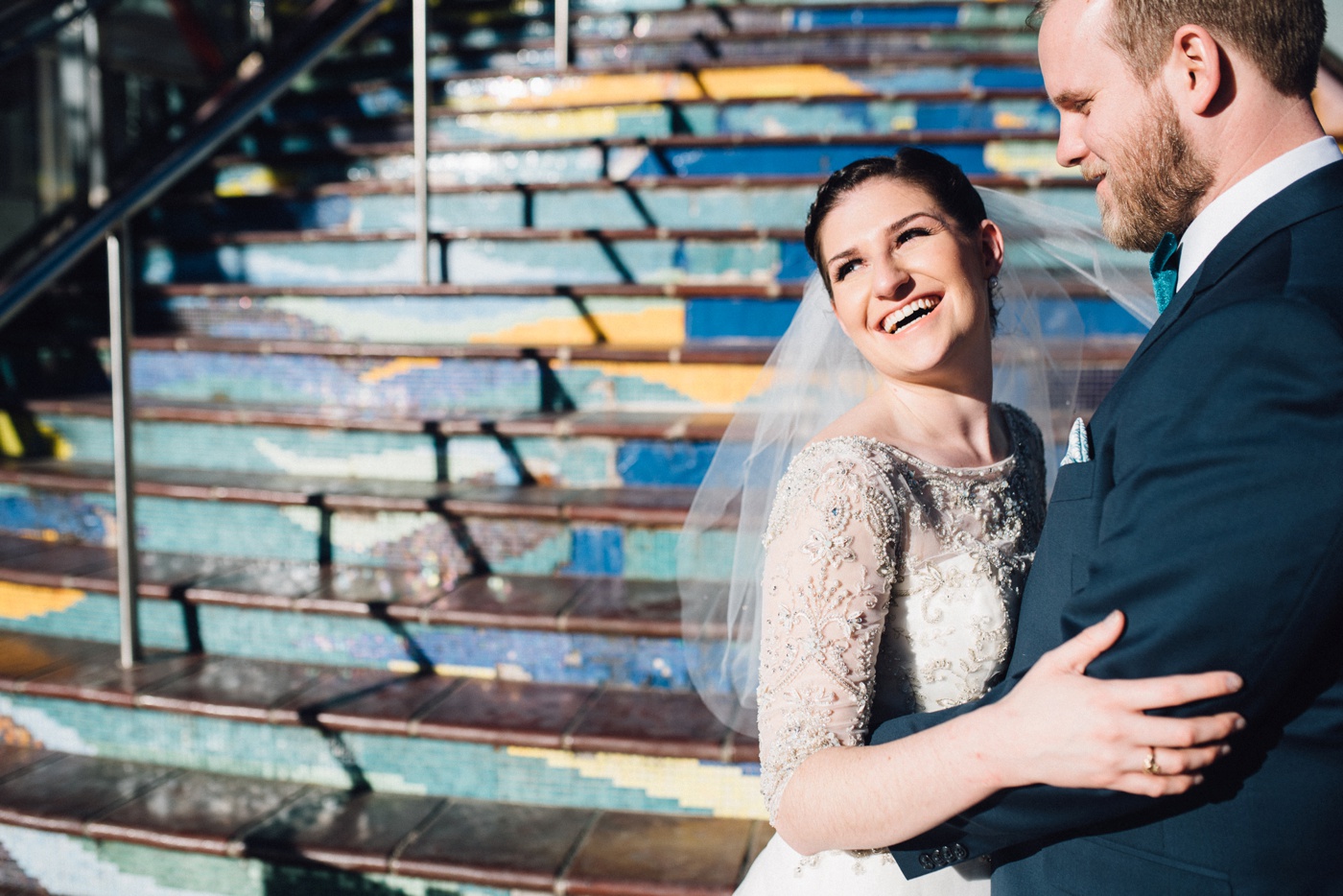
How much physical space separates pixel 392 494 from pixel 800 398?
5.20 feet

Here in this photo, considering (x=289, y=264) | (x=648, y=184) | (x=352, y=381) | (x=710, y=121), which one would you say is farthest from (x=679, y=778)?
(x=710, y=121)

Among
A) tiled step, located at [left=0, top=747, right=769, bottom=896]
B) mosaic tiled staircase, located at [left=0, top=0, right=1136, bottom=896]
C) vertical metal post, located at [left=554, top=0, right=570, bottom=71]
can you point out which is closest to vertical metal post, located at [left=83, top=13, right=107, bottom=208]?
mosaic tiled staircase, located at [left=0, top=0, right=1136, bottom=896]

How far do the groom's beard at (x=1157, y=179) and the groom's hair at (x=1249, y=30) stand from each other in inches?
2.0

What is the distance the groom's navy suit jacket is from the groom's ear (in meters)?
0.12

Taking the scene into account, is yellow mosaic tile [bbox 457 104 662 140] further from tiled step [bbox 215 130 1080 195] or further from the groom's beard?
the groom's beard

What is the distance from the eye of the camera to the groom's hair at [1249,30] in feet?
2.54

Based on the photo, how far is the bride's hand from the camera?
706mm

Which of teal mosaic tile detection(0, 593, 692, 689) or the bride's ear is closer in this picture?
the bride's ear

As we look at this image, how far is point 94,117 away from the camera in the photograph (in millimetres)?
4098

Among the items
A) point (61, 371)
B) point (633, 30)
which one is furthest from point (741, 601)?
point (633, 30)

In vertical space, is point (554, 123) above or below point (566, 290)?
above

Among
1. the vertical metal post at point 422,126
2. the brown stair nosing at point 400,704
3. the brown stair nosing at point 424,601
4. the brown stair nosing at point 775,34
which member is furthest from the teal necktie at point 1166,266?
the brown stair nosing at point 775,34

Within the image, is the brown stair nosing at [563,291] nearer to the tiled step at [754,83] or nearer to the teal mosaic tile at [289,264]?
the teal mosaic tile at [289,264]

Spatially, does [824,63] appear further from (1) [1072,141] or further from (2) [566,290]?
(1) [1072,141]
